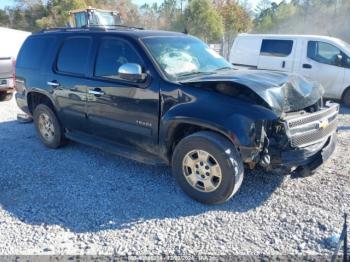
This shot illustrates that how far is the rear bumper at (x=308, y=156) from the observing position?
11.6ft

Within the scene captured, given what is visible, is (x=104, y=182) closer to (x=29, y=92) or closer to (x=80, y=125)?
(x=80, y=125)

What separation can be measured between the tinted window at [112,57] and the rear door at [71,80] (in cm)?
25

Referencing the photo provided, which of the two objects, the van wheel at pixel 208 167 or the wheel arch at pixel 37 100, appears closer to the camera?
the van wheel at pixel 208 167

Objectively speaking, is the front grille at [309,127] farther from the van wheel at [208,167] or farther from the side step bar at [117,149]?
the side step bar at [117,149]

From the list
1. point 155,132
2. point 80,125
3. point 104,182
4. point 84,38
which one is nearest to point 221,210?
point 155,132

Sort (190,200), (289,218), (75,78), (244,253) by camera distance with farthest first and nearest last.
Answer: (75,78) → (190,200) → (289,218) → (244,253)

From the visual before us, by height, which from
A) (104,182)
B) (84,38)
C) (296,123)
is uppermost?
(84,38)

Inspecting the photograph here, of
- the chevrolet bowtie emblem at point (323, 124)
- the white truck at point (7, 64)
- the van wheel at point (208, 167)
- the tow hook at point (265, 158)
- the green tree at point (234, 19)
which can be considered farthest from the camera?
the green tree at point (234, 19)

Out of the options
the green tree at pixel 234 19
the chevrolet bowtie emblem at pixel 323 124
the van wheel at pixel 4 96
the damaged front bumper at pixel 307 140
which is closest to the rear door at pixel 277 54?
the damaged front bumper at pixel 307 140

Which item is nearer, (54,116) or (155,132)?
Result: (155,132)

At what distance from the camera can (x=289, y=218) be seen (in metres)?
3.54

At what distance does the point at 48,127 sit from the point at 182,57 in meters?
2.69

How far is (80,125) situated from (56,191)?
1.22 metres

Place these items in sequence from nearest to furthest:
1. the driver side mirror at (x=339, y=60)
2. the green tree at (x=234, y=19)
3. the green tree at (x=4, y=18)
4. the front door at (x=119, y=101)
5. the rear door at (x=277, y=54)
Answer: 1. the front door at (x=119, y=101)
2. the driver side mirror at (x=339, y=60)
3. the rear door at (x=277, y=54)
4. the green tree at (x=234, y=19)
5. the green tree at (x=4, y=18)
